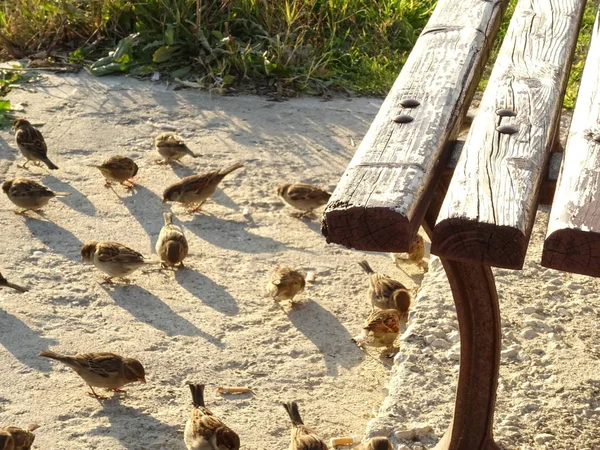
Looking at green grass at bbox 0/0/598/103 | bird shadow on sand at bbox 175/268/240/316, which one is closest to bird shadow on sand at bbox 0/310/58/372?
bird shadow on sand at bbox 175/268/240/316

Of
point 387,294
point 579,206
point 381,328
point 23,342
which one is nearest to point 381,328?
point 381,328

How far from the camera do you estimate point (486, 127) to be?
436 cm

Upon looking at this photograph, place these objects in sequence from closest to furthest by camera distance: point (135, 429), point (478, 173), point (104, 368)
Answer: point (478, 173)
point (135, 429)
point (104, 368)

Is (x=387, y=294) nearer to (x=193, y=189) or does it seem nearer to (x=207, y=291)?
(x=207, y=291)

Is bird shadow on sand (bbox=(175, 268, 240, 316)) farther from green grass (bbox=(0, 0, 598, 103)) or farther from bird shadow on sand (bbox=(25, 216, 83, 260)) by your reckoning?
green grass (bbox=(0, 0, 598, 103))

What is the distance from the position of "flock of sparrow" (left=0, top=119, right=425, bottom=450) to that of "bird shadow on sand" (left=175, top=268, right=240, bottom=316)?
0.12 meters

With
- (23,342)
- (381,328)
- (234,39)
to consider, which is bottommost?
(23,342)

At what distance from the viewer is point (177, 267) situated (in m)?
7.47

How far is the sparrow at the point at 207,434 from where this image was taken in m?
5.37

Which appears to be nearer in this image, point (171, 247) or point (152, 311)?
point (152, 311)

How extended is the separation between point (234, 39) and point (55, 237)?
131 inches

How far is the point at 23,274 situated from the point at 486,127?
3.94 m

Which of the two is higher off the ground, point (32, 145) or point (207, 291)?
point (32, 145)

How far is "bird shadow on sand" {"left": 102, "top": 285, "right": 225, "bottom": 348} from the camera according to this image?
673cm
